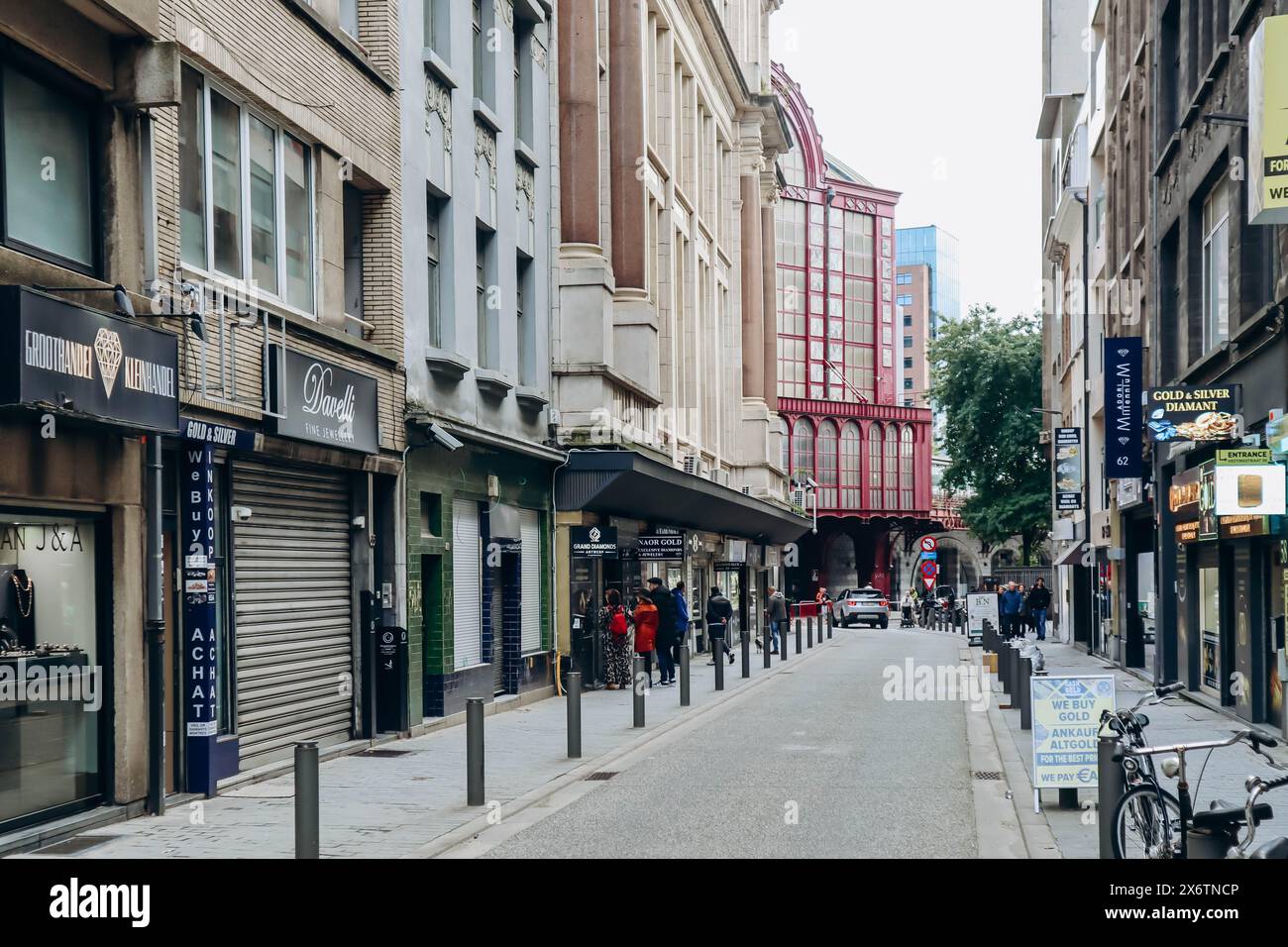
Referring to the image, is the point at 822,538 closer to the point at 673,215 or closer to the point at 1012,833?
the point at 673,215

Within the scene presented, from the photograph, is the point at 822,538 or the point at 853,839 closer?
the point at 853,839

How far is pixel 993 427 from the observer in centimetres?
6138

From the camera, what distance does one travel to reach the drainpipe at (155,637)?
39.6 ft

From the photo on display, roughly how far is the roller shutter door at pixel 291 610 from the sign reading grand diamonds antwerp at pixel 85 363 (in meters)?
2.46

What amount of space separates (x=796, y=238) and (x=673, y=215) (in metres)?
57.5

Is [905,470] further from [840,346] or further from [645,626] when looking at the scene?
[645,626]

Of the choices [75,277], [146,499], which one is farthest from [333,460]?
[75,277]

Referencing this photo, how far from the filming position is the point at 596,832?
11250 millimetres

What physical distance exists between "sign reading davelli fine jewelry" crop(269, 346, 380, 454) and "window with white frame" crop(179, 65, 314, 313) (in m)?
0.83

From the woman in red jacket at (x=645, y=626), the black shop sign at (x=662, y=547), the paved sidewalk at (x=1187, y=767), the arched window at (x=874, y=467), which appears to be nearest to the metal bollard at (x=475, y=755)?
the paved sidewalk at (x=1187, y=767)

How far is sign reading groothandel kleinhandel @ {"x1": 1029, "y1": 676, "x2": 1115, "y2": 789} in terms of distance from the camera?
11797 millimetres

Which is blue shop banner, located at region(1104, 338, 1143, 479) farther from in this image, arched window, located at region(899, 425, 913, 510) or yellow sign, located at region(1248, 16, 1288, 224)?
arched window, located at region(899, 425, 913, 510)

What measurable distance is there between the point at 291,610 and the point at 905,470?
253ft

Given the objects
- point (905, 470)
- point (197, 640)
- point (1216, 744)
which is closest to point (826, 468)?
point (905, 470)
